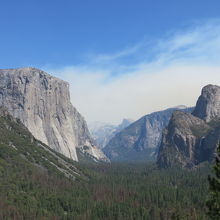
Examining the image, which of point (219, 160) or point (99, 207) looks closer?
point (219, 160)

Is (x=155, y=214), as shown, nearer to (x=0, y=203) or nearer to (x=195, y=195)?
(x=195, y=195)

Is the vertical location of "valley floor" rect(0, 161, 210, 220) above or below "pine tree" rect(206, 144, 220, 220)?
below

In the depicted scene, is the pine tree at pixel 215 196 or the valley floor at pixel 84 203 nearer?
the pine tree at pixel 215 196

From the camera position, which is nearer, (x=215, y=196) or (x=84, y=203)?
(x=215, y=196)

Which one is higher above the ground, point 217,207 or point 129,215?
point 217,207

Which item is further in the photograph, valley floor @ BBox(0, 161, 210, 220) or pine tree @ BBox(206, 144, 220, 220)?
valley floor @ BBox(0, 161, 210, 220)

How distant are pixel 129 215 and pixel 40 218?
39993 millimetres

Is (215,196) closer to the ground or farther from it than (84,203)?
farther from it

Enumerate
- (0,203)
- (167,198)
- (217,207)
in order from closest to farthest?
(217,207) < (0,203) < (167,198)

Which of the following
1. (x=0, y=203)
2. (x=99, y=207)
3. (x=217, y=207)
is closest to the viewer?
(x=217, y=207)

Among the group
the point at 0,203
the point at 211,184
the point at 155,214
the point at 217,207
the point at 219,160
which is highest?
the point at 219,160

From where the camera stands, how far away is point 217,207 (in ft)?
144

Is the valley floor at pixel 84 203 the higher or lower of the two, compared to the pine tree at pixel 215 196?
lower

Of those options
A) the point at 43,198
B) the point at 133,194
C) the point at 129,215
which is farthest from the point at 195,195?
the point at 43,198
